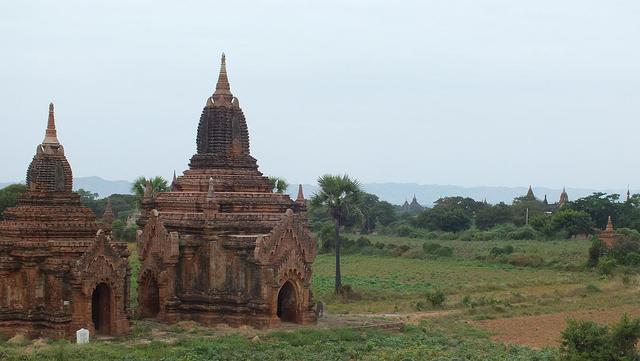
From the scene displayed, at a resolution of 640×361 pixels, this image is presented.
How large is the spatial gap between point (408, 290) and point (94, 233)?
24.2 m

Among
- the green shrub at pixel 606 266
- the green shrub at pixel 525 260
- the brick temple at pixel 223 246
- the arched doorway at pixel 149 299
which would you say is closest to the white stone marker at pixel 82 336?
the brick temple at pixel 223 246

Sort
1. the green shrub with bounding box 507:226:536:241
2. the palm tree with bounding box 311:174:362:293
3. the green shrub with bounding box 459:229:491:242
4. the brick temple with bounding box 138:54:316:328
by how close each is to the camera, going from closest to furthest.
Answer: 1. the brick temple with bounding box 138:54:316:328
2. the palm tree with bounding box 311:174:362:293
3. the green shrub with bounding box 507:226:536:241
4. the green shrub with bounding box 459:229:491:242

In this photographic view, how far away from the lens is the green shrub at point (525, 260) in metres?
60.9

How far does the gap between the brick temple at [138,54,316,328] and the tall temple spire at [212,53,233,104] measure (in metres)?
0.24

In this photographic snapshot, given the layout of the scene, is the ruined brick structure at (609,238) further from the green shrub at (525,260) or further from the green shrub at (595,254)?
the green shrub at (525,260)

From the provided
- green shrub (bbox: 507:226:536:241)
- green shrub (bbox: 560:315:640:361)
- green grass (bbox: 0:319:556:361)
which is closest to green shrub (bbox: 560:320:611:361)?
green shrub (bbox: 560:315:640:361)

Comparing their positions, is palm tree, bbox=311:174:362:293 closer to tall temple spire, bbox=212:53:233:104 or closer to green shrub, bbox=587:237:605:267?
tall temple spire, bbox=212:53:233:104

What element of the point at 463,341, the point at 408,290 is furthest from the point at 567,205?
the point at 463,341

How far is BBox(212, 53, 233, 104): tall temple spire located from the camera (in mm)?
30750

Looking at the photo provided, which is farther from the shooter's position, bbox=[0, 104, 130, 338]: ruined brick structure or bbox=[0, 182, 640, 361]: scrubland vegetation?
bbox=[0, 104, 130, 338]: ruined brick structure

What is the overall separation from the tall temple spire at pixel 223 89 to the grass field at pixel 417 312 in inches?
307

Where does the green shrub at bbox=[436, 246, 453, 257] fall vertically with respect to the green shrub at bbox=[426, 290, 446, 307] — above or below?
above

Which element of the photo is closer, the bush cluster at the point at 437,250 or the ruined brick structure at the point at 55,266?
the ruined brick structure at the point at 55,266

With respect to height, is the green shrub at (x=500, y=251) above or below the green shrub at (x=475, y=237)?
below
